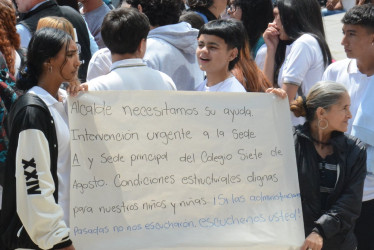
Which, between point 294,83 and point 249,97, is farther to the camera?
point 294,83

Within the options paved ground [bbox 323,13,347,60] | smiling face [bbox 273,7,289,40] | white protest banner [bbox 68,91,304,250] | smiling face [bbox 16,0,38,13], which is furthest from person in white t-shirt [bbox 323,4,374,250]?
paved ground [bbox 323,13,347,60]

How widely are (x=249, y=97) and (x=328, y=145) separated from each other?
23.1 inches

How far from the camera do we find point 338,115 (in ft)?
13.2

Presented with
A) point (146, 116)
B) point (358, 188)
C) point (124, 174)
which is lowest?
point (358, 188)

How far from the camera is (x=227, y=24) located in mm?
4598

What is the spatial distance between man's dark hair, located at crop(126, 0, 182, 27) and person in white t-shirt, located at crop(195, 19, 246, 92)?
0.42 meters

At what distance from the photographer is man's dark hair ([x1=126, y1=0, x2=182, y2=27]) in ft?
16.2

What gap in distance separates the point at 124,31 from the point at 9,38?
1046mm

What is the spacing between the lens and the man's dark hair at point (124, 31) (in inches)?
158

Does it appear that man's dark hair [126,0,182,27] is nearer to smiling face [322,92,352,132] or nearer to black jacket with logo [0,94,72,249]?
smiling face [322,92,352,132]

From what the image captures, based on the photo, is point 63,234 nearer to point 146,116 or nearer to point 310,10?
point 146,116

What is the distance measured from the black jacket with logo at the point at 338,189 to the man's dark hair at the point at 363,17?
3.67 feet

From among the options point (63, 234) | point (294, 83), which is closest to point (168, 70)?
point (294, 83)

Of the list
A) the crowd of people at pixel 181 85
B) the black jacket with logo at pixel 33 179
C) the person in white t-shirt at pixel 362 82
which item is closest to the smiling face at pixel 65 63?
the crowd of people at pixel 181 85
